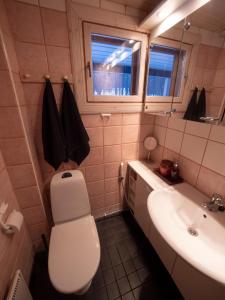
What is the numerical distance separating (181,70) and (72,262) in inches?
63.7

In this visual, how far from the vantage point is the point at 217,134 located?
2.98 feet

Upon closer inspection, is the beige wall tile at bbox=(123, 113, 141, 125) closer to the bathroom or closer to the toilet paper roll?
the bathroom

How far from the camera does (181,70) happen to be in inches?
43.2

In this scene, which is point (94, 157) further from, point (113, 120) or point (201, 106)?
point (201, 106)

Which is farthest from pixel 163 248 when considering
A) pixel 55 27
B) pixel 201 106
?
pixel 55 27

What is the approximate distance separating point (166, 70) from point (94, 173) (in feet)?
3.93

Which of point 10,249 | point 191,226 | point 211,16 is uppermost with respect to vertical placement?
point 211,16

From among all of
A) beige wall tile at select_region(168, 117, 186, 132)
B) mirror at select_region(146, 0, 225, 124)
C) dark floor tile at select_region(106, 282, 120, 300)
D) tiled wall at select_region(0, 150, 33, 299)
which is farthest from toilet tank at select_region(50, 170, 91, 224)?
mirror at select_region(146, 0, 225, 124)

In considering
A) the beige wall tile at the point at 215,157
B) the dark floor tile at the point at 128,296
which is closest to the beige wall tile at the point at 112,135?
the beige wall tile at the point at 215,157

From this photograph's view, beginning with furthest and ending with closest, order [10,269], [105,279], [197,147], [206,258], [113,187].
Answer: [113,187] < [105,279] < [197,147] < [10,269] < [206,258]

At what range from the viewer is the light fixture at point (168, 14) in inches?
34.5

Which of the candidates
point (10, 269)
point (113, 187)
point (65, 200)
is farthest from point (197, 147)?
point (10, 269)

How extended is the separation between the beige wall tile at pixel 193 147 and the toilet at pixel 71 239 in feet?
3.02

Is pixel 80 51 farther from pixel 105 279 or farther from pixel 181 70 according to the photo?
pixel 105 279
